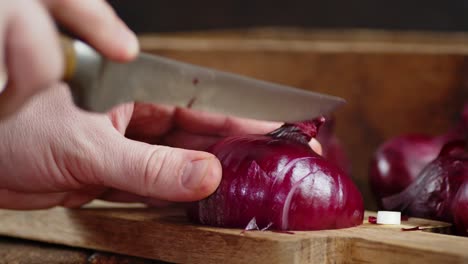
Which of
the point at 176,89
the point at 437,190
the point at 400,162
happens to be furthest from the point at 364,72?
the point at 176,89

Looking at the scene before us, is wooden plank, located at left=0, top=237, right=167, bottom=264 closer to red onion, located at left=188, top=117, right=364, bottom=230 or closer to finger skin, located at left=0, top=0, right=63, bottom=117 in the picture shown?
red onion, located at left=188, top=117, right=364, bottom=230

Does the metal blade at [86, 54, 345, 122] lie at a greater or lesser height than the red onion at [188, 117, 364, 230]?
greater

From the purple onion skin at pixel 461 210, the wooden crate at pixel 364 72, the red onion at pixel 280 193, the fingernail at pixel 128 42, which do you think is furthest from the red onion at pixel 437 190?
the wooden crate at pixel 364 72

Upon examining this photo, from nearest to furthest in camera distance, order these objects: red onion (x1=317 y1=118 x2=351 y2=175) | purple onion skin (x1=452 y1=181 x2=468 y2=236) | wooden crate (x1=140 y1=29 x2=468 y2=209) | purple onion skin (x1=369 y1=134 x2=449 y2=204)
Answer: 1. purple onion skin (x1=452 y1=181 x2=468 y2=236)
2. purple onion skin (x1=369 y1=134 x2=449 y2=204)
3. red onion (x1=317 y1=118 x2=351 y2=175)
4. wooden crate (x1=140 y1=29 x2=468 y2=209)

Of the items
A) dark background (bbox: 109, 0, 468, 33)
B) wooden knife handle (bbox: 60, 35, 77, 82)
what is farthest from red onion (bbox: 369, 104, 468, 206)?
dark background (bbox: 109, 0, 468, 33)

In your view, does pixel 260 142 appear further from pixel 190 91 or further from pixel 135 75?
pixel 135 75

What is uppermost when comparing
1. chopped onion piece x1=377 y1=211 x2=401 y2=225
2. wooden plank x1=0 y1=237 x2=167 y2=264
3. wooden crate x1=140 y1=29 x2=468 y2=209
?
wooden crate x1=140 y1=29 x2=468 y2=209

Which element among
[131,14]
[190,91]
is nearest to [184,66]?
[190,91]
